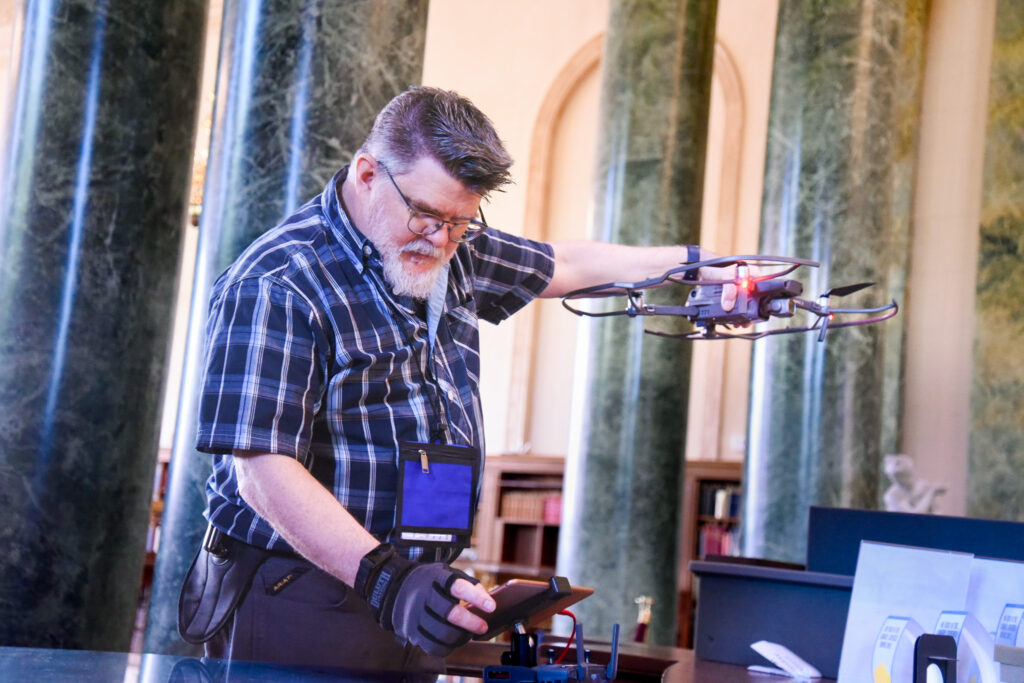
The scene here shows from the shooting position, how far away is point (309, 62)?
11.2ft

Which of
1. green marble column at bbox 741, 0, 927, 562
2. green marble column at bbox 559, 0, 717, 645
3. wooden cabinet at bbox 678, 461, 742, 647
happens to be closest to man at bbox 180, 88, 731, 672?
green marble column at bbox 741, 0, 927, 562

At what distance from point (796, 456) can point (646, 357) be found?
1.01m

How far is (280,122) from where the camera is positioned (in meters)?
3.41

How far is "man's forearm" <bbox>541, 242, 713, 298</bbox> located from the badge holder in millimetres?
790

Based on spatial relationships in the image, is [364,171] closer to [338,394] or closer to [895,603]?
[338,394]

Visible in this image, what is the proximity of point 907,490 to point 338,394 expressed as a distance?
5.83 m

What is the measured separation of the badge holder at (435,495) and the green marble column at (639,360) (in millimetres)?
4161

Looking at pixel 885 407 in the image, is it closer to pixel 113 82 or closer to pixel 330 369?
pixel 113 82

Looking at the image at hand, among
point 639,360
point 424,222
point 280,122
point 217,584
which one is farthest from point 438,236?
point 639,360

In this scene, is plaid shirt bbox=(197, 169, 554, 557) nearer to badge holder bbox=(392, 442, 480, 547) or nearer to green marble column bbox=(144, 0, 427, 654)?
badge holder bbox=(392, 442, 480, 547)

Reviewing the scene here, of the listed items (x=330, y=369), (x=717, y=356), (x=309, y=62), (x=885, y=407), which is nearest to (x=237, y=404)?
(x=330, y=369)

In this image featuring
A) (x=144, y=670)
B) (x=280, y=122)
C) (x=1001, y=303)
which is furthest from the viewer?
(x=1001, y=303)

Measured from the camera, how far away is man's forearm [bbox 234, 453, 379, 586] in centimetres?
194

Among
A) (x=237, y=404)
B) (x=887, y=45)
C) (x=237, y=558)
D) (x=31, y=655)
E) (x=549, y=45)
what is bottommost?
(x=31, y=655)
